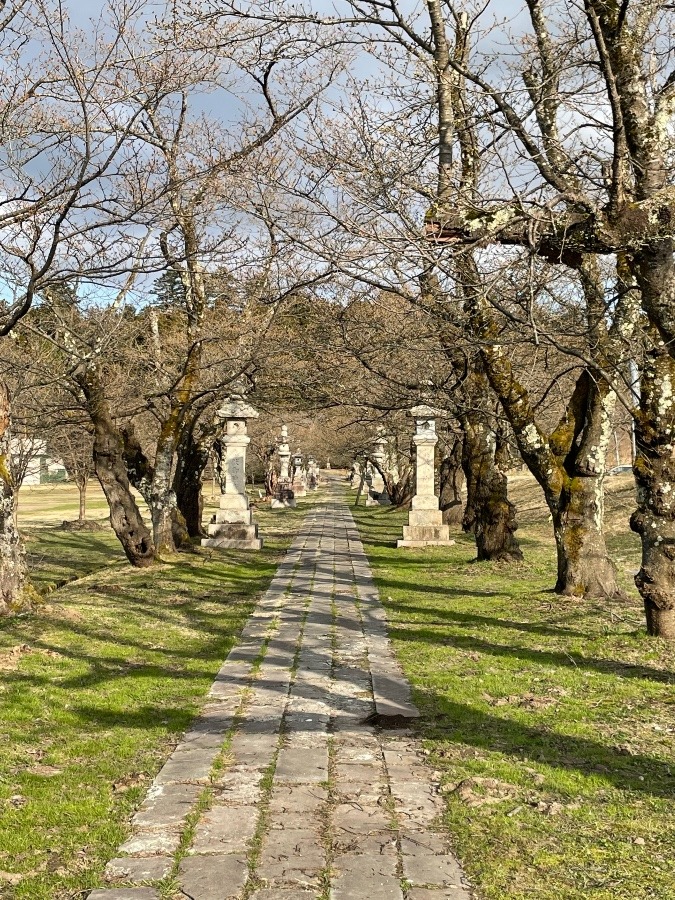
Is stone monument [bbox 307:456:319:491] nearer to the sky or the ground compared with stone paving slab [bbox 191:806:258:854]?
nearer to the sky

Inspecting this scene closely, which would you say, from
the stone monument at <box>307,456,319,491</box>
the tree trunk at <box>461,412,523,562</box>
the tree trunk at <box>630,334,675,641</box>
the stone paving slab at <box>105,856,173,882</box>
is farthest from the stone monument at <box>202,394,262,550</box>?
the stone monument at <box>307,456,319,491</box>

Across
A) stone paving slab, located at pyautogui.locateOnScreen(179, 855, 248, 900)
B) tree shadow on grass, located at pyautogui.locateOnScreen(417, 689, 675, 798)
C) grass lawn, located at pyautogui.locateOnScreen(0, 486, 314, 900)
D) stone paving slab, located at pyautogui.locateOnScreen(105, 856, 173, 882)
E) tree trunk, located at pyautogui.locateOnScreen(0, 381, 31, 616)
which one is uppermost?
tree trunk, located at pyautogui.locateOnScreen(0, 381, 31, 616)

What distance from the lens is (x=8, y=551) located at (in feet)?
34.6

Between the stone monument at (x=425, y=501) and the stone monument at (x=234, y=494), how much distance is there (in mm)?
3745

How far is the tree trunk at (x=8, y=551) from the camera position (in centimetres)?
1045

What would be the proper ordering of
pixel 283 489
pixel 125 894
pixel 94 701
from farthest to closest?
pixel 283 489 < pixel 94 701 < pixel 125 894

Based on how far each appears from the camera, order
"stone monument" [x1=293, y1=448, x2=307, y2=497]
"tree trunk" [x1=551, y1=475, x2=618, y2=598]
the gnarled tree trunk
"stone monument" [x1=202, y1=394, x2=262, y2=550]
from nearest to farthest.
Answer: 1. "tree trunk" [x1=551, y1=475, x2=618, y2=598]
2. the gnarled tree trunk
3. "stone monument" [x1=202, y1=394, x2=262, y2=550]
4. "stone monument" [x1=293, y1=448, x2=307, y2=497]

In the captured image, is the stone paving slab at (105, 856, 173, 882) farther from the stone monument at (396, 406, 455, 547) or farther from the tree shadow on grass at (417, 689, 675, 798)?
the stone monument at (396, 406, 455, 547)

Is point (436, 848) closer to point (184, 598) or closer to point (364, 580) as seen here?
point (184, 598)

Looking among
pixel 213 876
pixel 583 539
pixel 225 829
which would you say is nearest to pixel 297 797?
pixel 225 829

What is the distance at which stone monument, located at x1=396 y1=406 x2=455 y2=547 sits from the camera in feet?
67.3

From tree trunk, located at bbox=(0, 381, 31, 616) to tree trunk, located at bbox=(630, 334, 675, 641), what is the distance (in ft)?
23.8

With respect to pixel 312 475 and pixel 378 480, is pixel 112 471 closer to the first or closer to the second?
pixel 378 480

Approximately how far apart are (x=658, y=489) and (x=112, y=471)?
937 centimetres
